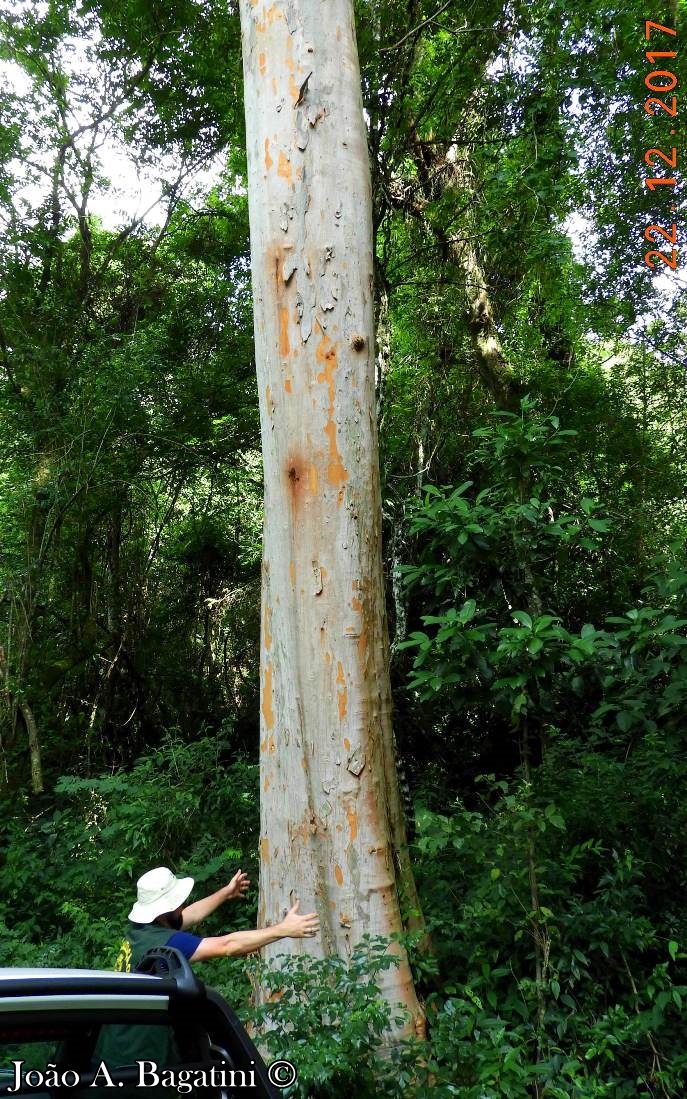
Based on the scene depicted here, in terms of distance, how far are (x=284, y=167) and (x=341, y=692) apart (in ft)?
8.82

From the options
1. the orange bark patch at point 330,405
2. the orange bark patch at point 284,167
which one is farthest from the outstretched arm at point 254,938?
the orange bark patch at point 284,167

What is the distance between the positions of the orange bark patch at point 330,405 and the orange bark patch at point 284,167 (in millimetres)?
828

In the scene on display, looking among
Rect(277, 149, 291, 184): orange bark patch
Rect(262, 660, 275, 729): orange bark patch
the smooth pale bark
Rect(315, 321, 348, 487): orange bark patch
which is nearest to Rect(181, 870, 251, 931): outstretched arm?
the smooth pale bark

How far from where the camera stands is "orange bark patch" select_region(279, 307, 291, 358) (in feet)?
14.3

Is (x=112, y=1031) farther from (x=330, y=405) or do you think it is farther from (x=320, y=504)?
(x=330, y=405)

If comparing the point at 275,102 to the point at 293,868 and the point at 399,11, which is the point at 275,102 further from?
the point at 399,11

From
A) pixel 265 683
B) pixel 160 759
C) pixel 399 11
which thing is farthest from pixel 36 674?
pixel 399 11

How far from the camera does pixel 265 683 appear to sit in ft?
14.2

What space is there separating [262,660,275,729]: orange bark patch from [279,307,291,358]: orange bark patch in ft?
5.07

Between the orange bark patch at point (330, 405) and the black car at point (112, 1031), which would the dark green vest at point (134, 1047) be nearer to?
the black car at point (112, 1031)

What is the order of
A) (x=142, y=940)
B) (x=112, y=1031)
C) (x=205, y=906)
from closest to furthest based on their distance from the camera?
1. (x=112, y=1031)
2. (x=142, y=940)
3. (x=205, y=906)

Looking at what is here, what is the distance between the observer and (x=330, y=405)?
167 inches

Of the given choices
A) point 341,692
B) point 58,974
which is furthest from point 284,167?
point 58,974

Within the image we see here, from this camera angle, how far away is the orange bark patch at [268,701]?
→ 13.9 feet
